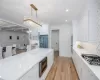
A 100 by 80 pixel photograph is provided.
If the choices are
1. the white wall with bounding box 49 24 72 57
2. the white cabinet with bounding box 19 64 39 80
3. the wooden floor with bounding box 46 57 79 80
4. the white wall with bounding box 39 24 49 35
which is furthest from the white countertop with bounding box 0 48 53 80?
the white wall with bounding box 49 24 72 57

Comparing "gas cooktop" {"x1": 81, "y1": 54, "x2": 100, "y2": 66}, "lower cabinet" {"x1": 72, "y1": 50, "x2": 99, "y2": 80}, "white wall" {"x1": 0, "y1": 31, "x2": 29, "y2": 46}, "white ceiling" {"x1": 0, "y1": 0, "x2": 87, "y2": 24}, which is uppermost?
"white ceiling" {"x1": 0, "y1": 0, "x2": 87, "y2": 24}

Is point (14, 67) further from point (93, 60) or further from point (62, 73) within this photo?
point (62, 73)

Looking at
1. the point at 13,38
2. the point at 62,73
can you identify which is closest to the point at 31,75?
the point at 62,73

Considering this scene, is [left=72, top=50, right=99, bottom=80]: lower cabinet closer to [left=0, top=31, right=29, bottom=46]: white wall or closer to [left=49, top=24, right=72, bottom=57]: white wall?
[left=49, top=24, right=72, bottom=57]: white wall

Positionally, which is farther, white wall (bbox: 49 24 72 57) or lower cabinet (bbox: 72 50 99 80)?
white wall (bbox: 49 24 72 57)

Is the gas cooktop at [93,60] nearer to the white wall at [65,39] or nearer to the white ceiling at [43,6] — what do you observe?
the white ceiling at [43,6]

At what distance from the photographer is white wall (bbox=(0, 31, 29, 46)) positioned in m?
6.22

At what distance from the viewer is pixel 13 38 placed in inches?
268

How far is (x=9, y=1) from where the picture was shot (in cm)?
251

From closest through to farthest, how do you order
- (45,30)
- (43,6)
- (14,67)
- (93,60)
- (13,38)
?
(14,67), (93,60), (43,6), (45,30), (13,38)

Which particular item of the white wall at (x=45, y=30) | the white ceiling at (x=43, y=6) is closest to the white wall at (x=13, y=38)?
the white wall at (x=45, y=30)

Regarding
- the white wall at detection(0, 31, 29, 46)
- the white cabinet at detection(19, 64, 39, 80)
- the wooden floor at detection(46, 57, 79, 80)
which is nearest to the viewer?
the white cabinet at detection(19, 64, 39, 80)

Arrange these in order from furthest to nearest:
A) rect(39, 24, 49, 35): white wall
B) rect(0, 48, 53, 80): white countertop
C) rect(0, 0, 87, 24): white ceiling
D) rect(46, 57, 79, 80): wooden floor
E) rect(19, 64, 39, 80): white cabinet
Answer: rect(39, 24, 49, 35): white wall < rect(46, 57, 79, 80): wooden floor < rect(0, 0, 87, 24): white ceiling < rect(19, 64, 39, 80): white cabinet < rect(0, 48, 53, 80): white countertop

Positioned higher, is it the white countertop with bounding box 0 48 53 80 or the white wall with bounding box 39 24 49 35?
the white wall with bounding box 39 24 49 35
